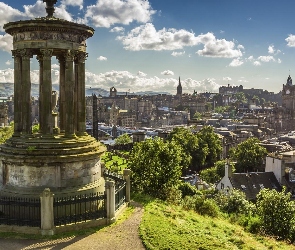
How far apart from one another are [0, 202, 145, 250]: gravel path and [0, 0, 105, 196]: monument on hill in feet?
9.45

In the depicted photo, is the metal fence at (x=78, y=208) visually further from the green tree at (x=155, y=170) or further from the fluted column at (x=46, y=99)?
the green tree at (x=155, y=170)

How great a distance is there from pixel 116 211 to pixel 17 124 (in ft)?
22.9

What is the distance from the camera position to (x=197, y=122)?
152000mm

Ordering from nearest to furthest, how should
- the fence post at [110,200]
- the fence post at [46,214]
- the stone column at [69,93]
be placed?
the fence post at [46,214] → the fence post at [110,200] → the stone column at [69,93]

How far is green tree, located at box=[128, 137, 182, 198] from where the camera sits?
26.6 metres

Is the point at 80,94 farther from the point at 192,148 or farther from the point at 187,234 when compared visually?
the point at 192,148

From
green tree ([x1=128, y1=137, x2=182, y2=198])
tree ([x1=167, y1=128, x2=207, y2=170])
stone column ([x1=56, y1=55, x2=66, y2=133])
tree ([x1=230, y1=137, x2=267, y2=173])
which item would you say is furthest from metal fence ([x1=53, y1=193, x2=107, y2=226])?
tree ([x1=230, y1=137, x2=267, y2=173])

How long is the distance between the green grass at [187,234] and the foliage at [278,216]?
2514mm

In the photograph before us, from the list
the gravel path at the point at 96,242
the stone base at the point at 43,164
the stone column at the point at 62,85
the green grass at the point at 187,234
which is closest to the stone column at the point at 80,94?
the stone column at the point at 62,85

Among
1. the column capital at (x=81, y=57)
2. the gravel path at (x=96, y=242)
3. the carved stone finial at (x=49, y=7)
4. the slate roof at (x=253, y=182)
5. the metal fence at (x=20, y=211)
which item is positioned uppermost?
the carved stone finial at (x=49, y=7)

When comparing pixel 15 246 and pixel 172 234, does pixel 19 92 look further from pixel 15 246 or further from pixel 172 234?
pixel 172 234

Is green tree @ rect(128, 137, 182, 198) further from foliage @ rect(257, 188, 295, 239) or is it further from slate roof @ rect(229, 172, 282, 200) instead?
slate roof @ rect(229, 172, 282, 200)

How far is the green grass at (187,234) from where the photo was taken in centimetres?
1532

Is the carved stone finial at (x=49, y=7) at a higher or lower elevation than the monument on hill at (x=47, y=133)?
higher
